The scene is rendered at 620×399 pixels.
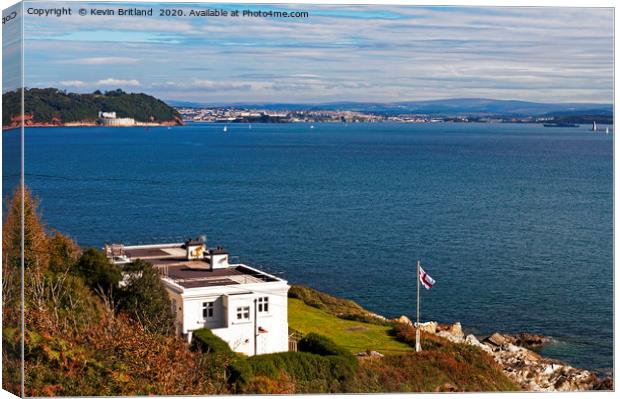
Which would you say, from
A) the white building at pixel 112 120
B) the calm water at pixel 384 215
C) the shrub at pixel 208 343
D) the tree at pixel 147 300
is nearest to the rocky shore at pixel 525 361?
the calm water at pixel 384 215

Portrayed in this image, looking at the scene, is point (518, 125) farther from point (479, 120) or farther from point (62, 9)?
point (62, 9)

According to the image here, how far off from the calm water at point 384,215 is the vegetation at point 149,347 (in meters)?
0.55

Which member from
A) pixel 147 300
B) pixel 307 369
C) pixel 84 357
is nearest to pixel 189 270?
pixel 147 300

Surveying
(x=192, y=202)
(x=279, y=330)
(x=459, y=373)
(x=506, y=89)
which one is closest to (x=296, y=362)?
(x=279, y=330)

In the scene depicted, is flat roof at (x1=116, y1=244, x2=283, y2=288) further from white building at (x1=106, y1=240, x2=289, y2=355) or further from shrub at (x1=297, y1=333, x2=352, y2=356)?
shrub at (x1=297, y1=333, x2=352, y2=356)

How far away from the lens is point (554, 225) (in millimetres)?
10203

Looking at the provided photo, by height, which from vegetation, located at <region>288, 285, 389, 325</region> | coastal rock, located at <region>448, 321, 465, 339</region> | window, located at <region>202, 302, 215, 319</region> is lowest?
Result: coastal rock, located at <region>448, 321, 465, 339</region>

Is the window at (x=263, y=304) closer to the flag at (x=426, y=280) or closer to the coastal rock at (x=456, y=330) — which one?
the flag at (x=426, y=280)

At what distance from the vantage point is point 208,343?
8242 millimetres

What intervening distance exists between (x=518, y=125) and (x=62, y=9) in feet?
16.9

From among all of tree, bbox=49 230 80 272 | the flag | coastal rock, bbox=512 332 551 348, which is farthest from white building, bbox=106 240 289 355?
coastal rock, bbox=512 332 551 348

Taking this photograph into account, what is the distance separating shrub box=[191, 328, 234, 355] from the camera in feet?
26.9

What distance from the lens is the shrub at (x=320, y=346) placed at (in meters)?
8.53

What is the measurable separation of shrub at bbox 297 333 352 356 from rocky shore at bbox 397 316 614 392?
97 centimetres
